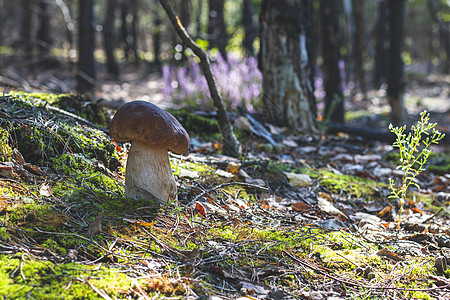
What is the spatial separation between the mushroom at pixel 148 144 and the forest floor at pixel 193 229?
11 cm

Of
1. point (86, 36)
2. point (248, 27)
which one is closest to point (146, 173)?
point (86, 36)

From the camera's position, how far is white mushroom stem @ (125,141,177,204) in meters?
2.36

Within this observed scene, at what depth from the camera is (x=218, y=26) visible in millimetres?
13375

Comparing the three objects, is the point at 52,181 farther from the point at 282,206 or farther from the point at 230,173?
the point at 282,206

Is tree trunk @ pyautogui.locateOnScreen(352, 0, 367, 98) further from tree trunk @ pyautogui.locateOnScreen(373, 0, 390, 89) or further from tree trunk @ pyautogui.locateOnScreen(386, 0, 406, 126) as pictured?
tree trunk @ pyautogui.locateOnScreen(386, 0, 406, 126)

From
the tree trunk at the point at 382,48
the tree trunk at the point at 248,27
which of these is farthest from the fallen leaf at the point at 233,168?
the tree trunk at the point at 382,48

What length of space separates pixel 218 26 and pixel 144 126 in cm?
1205

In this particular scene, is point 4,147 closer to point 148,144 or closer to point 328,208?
point 148,144

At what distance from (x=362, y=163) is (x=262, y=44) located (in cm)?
254

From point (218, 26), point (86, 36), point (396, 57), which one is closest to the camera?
point (396, 57)

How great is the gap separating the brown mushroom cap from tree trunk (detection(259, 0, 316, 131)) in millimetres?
3541

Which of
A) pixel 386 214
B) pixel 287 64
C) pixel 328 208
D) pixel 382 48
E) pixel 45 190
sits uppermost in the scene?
pixel 382 48

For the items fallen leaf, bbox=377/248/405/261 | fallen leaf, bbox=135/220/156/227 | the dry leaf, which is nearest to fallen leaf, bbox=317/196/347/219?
fallen leaf, bbox=377/248/405/261

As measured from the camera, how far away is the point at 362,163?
464 centimetres
